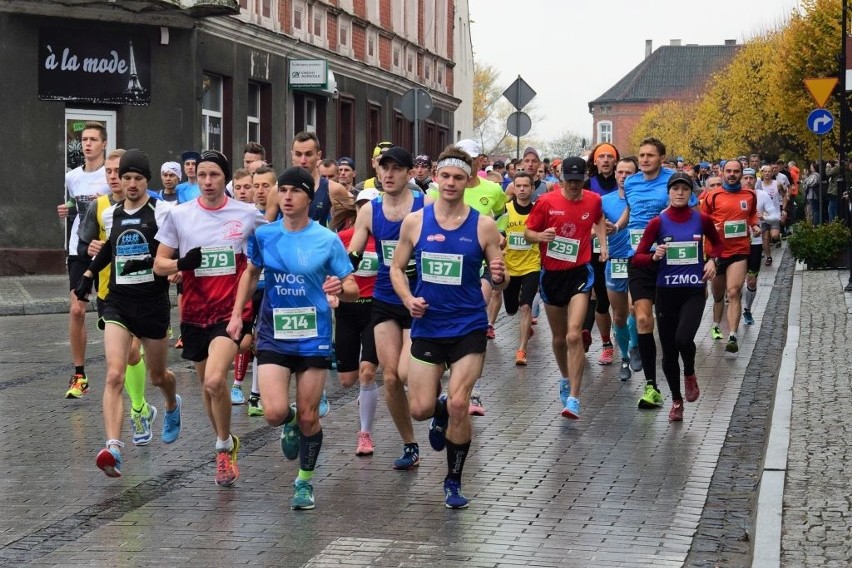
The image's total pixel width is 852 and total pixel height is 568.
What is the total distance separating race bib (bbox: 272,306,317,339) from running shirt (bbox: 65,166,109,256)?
15.0 ft

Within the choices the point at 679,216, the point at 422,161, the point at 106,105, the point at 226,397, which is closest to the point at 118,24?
the point at 106,105

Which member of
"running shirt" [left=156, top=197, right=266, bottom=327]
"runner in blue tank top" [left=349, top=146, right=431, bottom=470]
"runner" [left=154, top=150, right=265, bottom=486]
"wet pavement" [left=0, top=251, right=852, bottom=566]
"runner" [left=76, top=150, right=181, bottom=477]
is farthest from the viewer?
"runner" [left=76, top=150, right=181, bottom=477]

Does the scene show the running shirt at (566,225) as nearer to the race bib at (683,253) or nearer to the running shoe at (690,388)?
the race bib at (683,253)

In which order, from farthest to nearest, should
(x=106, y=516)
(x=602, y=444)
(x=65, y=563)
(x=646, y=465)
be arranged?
(x=602, y=444) < (x=646, y=465) < (x=106, y=516) < (x=65, y=563)

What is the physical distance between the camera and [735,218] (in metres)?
16.0

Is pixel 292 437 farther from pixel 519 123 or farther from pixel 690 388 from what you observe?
pixel 519 123

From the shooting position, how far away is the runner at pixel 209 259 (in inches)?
341

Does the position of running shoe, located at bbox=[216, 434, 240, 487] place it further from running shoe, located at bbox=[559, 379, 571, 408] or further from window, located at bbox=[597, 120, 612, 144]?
window, located at bbox=[597, 120, 612, 144]

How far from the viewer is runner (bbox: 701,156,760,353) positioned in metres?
15.8

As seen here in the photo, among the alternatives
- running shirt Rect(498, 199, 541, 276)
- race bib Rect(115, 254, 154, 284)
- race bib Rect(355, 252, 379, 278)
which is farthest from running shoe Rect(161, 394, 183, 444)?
running shirt Rect(498, 199, 541, 276)

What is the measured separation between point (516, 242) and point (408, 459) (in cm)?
601

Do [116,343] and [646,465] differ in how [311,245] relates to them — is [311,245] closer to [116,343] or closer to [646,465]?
[116,343]

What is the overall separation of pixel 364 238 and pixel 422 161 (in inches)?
273

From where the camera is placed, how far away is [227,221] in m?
8.92
